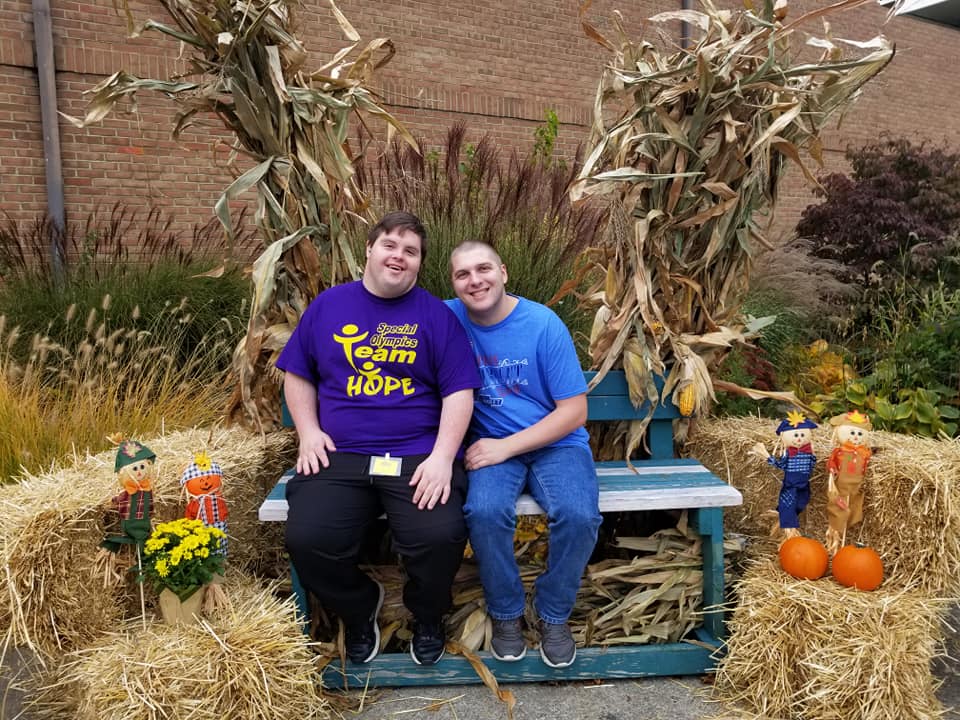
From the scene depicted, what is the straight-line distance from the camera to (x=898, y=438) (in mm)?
2887

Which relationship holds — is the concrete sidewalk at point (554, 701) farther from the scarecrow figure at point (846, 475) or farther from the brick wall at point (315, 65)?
the brick wall at point (315, 65)

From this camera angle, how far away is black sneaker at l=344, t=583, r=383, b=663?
2.48 metres

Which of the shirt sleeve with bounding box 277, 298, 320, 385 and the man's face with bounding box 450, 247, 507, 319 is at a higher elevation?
the man's face with bounding box 450, 247, 507, 319

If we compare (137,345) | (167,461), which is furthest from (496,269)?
(137,345)

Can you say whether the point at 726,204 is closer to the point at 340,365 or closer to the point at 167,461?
the point at 340,365

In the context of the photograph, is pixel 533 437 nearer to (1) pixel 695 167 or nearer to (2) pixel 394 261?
(2) pixel 394 261

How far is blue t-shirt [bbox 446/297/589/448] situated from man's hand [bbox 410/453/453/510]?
0.34m

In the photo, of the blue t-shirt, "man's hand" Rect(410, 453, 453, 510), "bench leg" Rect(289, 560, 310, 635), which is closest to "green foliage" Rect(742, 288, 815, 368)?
the blue t-shirt

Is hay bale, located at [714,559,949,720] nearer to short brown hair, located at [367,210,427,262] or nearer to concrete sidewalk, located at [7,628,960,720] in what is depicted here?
concrete sidewalk, located at [7,628,960,720]

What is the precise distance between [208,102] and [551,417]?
1836 millimetres

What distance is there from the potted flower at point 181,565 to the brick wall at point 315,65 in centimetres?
351

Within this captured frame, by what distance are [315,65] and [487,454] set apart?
6393 millimetres

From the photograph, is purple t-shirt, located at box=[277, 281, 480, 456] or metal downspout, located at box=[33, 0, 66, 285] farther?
metal downspout, located at box=[33, 0, 66, 285]

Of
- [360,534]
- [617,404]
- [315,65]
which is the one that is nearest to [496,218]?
[617,404]
